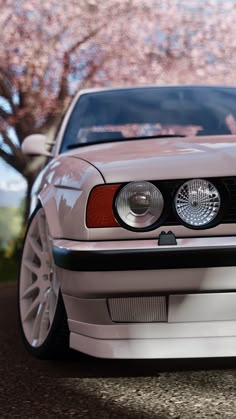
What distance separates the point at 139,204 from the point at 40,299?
864mm

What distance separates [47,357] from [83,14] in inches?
384

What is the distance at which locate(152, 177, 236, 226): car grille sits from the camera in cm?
266

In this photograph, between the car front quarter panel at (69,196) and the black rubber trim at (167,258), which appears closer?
the black rubber trim at (167,258)

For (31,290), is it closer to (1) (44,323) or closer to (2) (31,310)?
(2) (31,310)

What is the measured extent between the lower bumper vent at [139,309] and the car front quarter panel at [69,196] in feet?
0.85

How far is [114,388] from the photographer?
280 cm

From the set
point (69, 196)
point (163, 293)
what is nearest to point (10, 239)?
point (69, 196)

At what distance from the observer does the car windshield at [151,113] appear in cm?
408

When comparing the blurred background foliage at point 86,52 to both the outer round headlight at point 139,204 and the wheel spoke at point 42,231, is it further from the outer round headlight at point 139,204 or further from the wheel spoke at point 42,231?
the outer round headlight at point 139,204

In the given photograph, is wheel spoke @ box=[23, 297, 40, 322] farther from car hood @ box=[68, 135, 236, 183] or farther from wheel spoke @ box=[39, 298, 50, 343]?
car hood @ box=[68, 135, 236, 183]

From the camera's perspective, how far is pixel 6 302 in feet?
17.6

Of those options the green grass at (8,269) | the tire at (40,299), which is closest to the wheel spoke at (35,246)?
the tire at (40,299)

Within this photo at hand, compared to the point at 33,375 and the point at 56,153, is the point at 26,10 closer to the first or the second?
the point at 56,153

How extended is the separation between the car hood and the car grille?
0.9 inches
